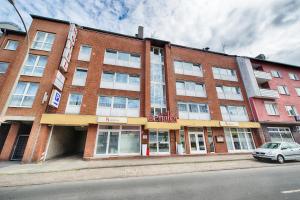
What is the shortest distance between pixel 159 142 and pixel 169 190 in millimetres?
8738

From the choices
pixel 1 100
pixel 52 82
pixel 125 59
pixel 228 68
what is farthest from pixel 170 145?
pixel 1 100

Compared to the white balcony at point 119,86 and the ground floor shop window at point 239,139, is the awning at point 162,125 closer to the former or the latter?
the white balcony at point 119,86

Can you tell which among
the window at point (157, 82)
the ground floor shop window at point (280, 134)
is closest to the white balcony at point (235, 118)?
the ground floor shop window at point (280, 134)

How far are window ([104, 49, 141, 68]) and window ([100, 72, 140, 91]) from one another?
4.55ft

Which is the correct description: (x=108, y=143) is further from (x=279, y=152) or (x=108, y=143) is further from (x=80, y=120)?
(x=279, y=152)

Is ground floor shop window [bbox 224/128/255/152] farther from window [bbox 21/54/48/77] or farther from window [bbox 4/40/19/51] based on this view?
window [bbox 4/40/19/51]

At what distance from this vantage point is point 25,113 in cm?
1164

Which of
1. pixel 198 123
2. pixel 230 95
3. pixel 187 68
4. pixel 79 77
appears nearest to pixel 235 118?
pixel 230 95

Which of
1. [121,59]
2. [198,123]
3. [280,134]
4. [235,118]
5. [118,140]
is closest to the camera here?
[118,140]

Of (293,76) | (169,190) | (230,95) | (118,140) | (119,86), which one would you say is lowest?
(169,190)

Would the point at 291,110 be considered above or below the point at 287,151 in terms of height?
above

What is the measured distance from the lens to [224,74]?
63.9 ft

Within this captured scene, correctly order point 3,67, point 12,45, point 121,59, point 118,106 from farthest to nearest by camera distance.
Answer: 1. point 121,59
2. point 12,45
3. point 118,106
4. point 3,67

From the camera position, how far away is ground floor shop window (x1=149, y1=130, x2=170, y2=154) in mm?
13914
